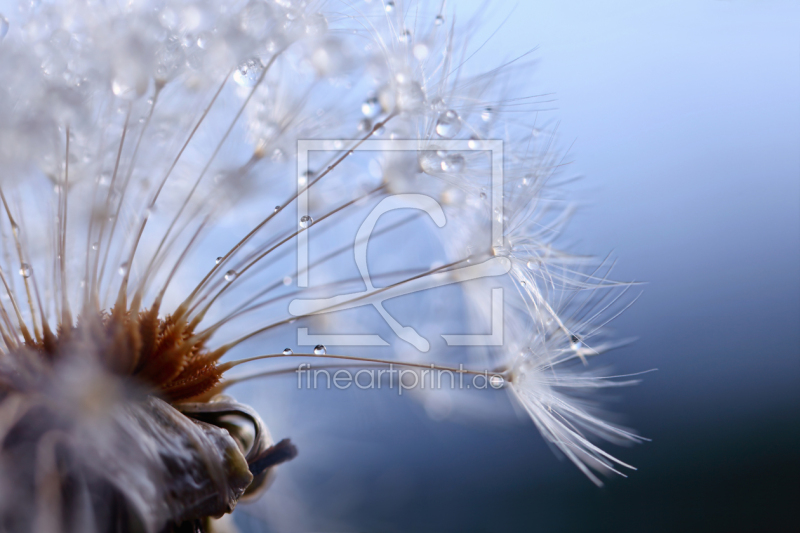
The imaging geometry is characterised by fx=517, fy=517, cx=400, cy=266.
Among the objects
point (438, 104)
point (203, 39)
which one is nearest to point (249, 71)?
point (203, 39)

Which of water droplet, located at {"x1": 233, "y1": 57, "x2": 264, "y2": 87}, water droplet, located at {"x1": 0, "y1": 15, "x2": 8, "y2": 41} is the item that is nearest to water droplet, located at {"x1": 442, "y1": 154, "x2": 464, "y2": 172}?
water droplet, located at {"x1": 233, "y1": 57, "x2": 264, "y2": 87}

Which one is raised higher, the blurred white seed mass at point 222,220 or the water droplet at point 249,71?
the water droplet at point 249,71

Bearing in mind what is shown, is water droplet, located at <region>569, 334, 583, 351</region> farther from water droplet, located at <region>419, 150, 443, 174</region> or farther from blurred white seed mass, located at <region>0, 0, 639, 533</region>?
water droplet, located at <region>419, 150, 443, 174</region>

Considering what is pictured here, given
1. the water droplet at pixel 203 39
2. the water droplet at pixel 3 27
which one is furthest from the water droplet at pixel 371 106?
the water droplet at pixel 3 27

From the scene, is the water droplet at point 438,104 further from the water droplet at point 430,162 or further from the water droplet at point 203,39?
the water droplet at point 203,39

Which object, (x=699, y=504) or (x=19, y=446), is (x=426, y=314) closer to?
(x=19, y=446)

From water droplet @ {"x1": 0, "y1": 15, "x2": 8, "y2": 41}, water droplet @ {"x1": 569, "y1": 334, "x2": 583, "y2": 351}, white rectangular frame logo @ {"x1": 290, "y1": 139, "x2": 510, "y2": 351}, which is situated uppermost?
water droplet @ {"x1": 0, "y1": 15, "x2": 8, "y2": 41}

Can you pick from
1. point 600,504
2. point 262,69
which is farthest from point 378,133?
point 600,504
